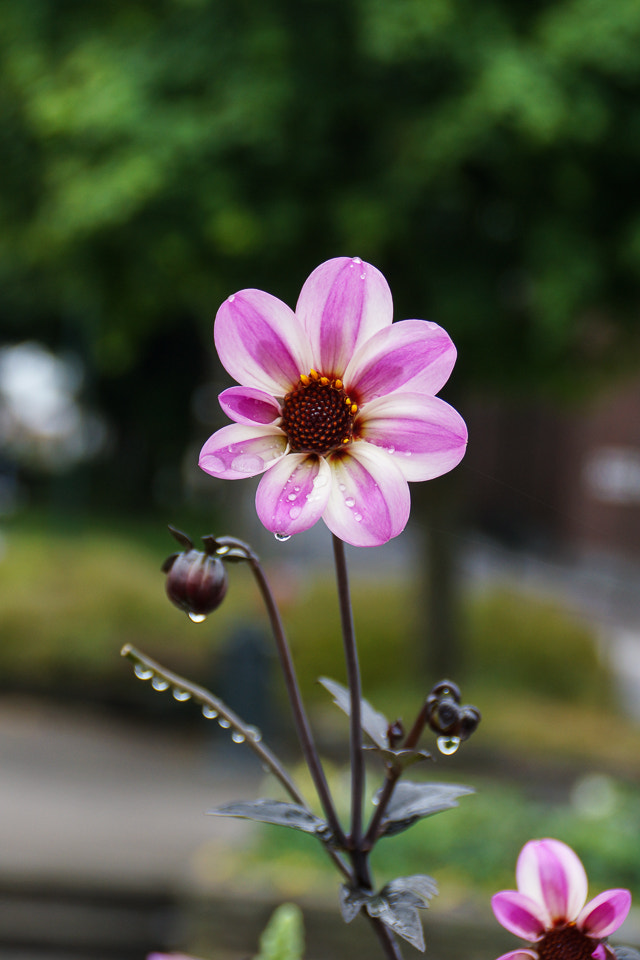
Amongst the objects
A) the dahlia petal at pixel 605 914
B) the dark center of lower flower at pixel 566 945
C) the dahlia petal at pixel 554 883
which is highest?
the dahlia petal at pixel 554 883

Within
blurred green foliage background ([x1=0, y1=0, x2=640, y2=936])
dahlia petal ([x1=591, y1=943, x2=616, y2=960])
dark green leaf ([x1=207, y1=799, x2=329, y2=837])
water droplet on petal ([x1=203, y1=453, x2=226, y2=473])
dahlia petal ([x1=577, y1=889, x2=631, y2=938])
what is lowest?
dahlia petal ([x1=591, y1=943, x2=616, y2=960])

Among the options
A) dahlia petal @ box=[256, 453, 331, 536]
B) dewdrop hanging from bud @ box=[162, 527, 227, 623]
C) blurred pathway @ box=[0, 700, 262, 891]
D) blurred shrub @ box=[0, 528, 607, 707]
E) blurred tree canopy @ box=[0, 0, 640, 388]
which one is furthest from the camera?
blurred shrub @ box=[0, 528, 607, 707]

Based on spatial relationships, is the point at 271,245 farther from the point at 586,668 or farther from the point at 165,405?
the point at 165,405

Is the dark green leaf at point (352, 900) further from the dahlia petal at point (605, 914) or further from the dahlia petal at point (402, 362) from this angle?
the dahlia petal at point (402, 362)

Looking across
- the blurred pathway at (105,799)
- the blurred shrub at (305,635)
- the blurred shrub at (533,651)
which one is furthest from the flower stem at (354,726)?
the blurred shrub at (533,651)

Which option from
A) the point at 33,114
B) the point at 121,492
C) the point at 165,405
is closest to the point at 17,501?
the point at 121,492

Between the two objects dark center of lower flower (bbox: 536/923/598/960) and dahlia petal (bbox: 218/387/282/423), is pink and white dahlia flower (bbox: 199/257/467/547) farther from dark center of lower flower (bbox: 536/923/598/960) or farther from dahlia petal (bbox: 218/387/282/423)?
dark center of lower flower (bbox: 536/923/598/960)

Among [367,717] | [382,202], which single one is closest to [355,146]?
[382,202]

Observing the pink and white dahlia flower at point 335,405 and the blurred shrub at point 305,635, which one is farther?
the blurred shrub at point 305,635

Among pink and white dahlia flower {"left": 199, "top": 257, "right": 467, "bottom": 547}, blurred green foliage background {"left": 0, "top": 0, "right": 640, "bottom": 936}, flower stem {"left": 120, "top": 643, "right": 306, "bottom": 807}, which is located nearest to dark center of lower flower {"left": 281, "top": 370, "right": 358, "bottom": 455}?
pink and white dahlia flower {"left": 199, "top": 257, "right": 467, "bottom": 547}
